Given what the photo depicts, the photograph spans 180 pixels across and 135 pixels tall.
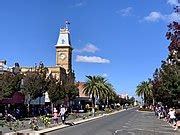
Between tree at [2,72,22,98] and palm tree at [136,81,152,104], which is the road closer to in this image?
tree at [2,72,22,98]

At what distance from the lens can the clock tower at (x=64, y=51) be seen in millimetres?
140000

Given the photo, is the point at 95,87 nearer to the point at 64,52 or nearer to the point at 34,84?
the point at 64,52

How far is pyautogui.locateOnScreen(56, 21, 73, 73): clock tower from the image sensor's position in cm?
14000

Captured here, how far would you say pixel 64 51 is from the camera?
143 m

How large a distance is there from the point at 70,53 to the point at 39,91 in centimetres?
7597

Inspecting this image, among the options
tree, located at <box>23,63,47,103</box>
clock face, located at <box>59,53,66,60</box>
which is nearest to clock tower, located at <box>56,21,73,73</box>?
clock face, located at <box>59,53,66,60</box>

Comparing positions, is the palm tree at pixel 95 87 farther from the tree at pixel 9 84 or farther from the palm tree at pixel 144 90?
the tree at pixel 9 84

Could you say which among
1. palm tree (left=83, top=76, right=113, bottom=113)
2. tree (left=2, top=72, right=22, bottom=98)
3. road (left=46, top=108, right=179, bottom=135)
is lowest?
road (left=46, top=108, right=179, bottom=135)

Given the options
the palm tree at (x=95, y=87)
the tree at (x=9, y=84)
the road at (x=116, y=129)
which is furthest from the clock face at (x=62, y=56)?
the road at (x=116, y=129)

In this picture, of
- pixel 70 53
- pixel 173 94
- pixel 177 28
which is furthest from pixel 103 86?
pixel 177 28

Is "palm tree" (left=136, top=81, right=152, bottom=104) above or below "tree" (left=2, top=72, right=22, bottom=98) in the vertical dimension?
above

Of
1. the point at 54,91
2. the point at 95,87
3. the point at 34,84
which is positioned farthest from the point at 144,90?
the point at 34,84

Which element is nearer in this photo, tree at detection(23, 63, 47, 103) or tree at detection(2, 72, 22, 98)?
tree at detection(2, 72, 22, 98)

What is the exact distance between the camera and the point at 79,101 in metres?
136
